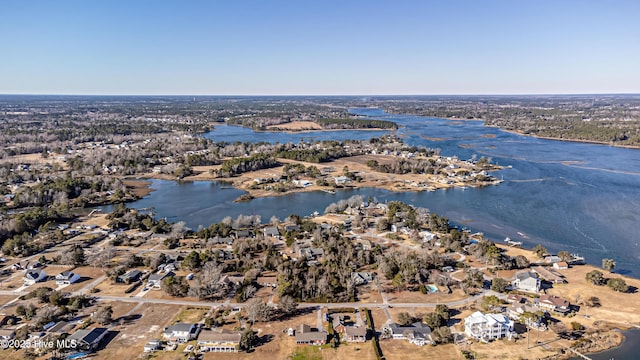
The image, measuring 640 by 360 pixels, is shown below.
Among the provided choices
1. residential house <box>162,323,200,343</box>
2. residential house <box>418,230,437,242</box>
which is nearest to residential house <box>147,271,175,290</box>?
residential house <box>162,323,200,343</box>

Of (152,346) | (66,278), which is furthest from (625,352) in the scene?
(66,278)

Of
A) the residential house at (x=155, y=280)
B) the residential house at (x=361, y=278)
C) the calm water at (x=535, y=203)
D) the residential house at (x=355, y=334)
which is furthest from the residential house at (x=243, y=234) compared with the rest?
the residential house at (x=355, y=334)

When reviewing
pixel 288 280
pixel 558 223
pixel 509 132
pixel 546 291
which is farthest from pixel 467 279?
pixel 509 132

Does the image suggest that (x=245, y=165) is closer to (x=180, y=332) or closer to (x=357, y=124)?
(x=180, y=332)

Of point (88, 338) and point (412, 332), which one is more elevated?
point (88, 338)

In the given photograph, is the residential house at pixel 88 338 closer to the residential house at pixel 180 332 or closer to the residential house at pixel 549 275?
the residential house at pixel 180 332

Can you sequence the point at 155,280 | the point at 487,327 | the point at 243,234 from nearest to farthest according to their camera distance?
the point at 487,327, the point at 155,280, the point at 243,234
